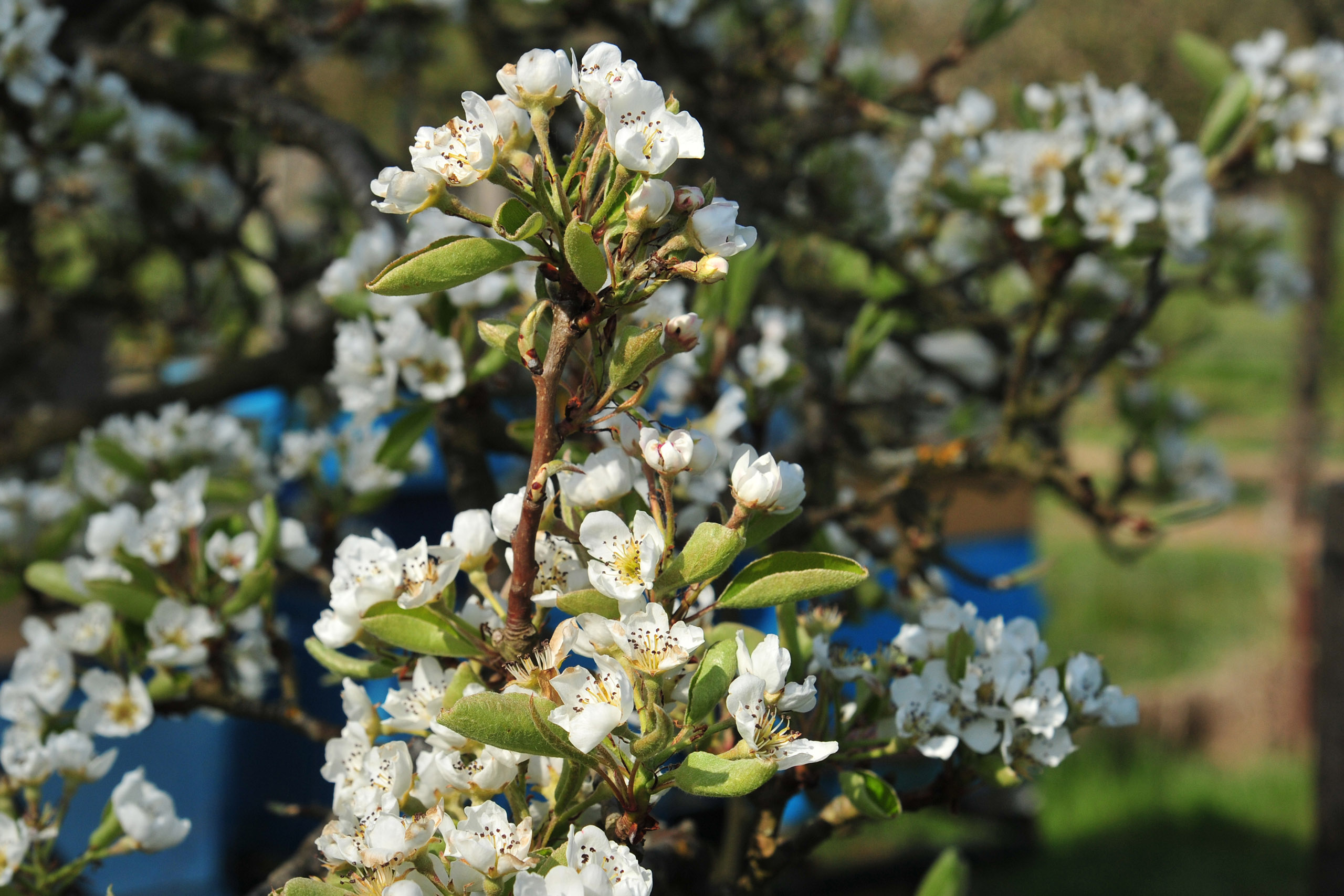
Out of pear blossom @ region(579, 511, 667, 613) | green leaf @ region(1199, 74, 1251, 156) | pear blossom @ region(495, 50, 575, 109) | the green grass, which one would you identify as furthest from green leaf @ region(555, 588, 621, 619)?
the green grass

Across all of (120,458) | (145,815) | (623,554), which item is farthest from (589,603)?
(120,458)

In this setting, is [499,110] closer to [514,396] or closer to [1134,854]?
[514,396]

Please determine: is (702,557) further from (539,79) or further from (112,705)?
(112,705)

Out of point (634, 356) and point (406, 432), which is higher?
point (634, 356)

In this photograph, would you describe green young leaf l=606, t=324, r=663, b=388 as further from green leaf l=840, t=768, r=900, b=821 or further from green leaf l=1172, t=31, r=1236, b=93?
green leaf l=1172, t=31, r=1236, b=93

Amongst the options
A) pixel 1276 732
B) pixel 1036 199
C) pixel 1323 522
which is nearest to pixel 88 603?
pixel 1036 199
